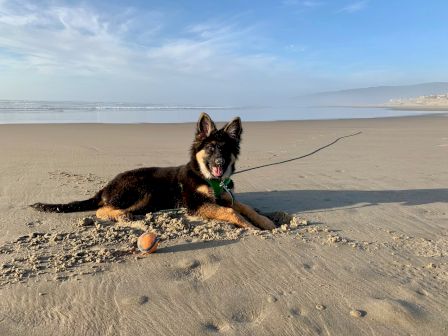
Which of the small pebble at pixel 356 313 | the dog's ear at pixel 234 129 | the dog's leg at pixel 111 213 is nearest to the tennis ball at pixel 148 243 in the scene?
the dog's leg at pixel 111 213

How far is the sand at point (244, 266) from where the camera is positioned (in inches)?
100

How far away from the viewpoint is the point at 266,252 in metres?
3.67

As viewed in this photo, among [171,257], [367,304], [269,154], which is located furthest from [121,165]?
[367,304]

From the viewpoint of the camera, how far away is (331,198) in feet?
19.2

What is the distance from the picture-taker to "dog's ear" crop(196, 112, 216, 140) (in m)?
5.06

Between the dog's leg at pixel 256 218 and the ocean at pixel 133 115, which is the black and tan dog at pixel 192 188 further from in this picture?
the ocean at pixel 133 115

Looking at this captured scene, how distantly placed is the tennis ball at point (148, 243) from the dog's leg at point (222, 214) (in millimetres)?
1103

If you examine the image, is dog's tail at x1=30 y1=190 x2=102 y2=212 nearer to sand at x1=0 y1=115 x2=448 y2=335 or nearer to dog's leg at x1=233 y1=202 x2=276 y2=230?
sand at x1=0 y1=115 x2=448 y2=335

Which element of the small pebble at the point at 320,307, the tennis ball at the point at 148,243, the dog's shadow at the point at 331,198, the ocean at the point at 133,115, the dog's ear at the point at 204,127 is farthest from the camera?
the ocean at the point at 133,115

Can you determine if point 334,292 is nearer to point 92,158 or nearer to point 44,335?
point 44,335

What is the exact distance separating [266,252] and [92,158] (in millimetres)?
6871

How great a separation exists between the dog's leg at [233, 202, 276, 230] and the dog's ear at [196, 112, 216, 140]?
1.06m

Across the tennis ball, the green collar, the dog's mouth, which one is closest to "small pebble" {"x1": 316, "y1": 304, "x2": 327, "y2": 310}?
the tennis ball

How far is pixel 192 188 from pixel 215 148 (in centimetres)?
62
